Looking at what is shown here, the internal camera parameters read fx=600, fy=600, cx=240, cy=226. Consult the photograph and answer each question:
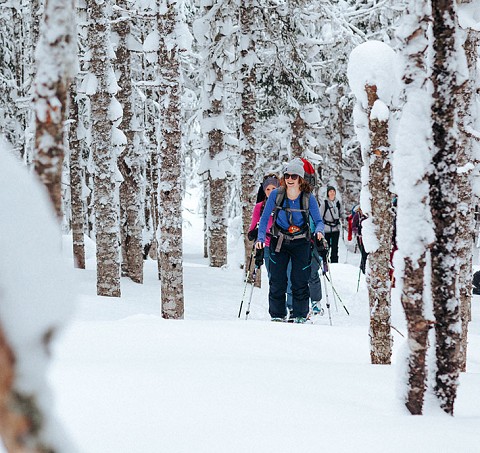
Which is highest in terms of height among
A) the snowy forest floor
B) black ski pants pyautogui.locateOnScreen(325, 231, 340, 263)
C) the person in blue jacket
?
the person in blue jacket

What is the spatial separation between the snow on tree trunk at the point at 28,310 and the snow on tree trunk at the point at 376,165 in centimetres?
381

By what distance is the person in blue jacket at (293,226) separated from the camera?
8188mm

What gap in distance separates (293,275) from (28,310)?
25.4 feet

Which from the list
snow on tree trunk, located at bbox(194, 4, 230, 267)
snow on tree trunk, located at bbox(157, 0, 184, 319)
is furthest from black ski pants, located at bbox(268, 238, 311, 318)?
snow on tree trunk, located at bbox(194, 4, 230, 267)

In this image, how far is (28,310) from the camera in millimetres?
739

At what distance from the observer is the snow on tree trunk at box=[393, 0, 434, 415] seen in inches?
114

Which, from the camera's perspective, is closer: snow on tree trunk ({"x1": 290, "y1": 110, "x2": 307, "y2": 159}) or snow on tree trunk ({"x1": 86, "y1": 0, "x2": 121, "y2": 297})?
snow on tree trunk ({"x1": 86, "y1": 0, "x2": 121, "y2": 297})

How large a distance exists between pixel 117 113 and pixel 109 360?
732cm

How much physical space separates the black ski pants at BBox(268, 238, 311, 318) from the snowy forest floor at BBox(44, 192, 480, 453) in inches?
104

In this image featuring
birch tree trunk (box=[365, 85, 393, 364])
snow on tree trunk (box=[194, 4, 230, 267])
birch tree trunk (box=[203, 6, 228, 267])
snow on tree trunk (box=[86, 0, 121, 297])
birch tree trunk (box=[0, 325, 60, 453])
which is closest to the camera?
Answer: birch tree trunk (box=[0, 325, 60, 453])

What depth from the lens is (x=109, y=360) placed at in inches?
151

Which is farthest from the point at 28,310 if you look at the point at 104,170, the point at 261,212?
the point at 104,170

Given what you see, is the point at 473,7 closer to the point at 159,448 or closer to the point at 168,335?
the point at 168,335

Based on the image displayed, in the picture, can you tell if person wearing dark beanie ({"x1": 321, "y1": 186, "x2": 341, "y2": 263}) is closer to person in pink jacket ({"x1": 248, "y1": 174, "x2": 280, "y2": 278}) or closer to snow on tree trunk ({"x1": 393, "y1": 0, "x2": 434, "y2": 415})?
person in pink jacket ({"x1": 248, "y1": 174, "x2": 280, "y2": 278})
